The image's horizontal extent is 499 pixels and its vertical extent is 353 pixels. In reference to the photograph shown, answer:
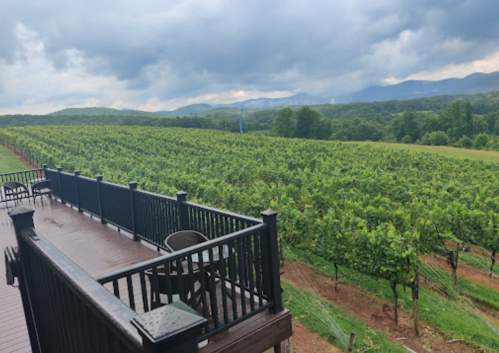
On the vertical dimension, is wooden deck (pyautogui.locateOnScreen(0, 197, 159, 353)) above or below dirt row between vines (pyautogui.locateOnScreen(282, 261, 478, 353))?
above

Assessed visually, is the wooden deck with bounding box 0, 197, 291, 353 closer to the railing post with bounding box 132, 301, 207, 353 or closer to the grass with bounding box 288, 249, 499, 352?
the railing post with bounding box 132, 301, 207, 353

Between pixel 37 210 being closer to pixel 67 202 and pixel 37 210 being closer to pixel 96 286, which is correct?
pixel 67 202

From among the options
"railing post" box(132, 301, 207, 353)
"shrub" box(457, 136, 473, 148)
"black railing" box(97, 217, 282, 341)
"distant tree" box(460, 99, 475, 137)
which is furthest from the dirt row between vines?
"distant tree" box(460, 99, 475, 137)

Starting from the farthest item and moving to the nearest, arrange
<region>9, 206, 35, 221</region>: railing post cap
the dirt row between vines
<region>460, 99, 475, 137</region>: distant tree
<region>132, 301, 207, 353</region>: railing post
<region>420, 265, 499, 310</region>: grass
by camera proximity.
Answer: <region>460, 99, 475, 137</region>: distant tree
<region>420, 265, 499, 310</region>: grass
the dirt row between vines
<region>9, 206, 35, 221</region>: railing post cap
<region>132, 301, 207, 353</region>: railing post

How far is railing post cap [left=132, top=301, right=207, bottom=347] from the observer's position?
1026 mm

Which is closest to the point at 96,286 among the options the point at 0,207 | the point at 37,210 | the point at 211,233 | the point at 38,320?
the point at 38,320

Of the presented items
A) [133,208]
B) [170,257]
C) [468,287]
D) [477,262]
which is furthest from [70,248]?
[477,262]

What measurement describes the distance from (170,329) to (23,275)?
109 inches

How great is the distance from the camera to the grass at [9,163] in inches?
1055

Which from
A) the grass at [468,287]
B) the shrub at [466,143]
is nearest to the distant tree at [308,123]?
the shrub at [466,143]

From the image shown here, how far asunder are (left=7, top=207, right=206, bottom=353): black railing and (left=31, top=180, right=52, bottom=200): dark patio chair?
360 inches

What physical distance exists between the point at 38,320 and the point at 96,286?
5.77 ft

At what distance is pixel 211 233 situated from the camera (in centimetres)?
469

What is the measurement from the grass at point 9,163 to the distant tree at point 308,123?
63.2 meters
